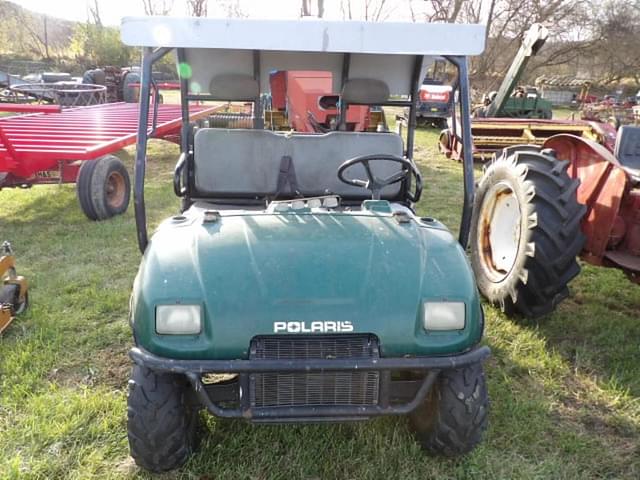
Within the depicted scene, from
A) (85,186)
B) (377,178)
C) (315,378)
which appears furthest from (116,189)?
(315,378)

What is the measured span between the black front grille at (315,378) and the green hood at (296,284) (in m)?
0.06

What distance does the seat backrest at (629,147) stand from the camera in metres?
3.56

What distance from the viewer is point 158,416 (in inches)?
74.1

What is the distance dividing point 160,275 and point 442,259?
1.03m

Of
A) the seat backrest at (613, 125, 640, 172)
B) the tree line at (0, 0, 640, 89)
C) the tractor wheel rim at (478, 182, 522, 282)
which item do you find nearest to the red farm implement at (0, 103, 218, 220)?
the tractor wheel rim at (478, 182, 522, 282)

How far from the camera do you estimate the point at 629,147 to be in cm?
359

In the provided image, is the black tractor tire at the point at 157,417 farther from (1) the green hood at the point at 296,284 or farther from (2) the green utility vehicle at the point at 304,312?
(1) the green hood at the point at 296,284

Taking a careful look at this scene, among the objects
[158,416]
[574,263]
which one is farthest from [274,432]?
[574,263]

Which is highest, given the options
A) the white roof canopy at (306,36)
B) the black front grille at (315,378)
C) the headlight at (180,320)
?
the white roof canopy at (306,36)

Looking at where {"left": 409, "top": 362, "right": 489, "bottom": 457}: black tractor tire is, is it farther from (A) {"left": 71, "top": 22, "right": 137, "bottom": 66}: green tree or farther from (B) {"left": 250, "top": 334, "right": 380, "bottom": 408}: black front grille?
(A) {"left": 71, "top": 22, "right": 137, "bottom": 66}: green tree

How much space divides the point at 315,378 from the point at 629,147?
2.93m

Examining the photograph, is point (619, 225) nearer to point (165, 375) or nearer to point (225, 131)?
point (225, 131)

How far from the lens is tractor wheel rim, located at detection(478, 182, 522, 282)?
3322mm

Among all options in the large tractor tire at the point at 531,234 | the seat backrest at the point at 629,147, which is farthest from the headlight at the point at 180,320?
the seat backrest at the point at 629,147
